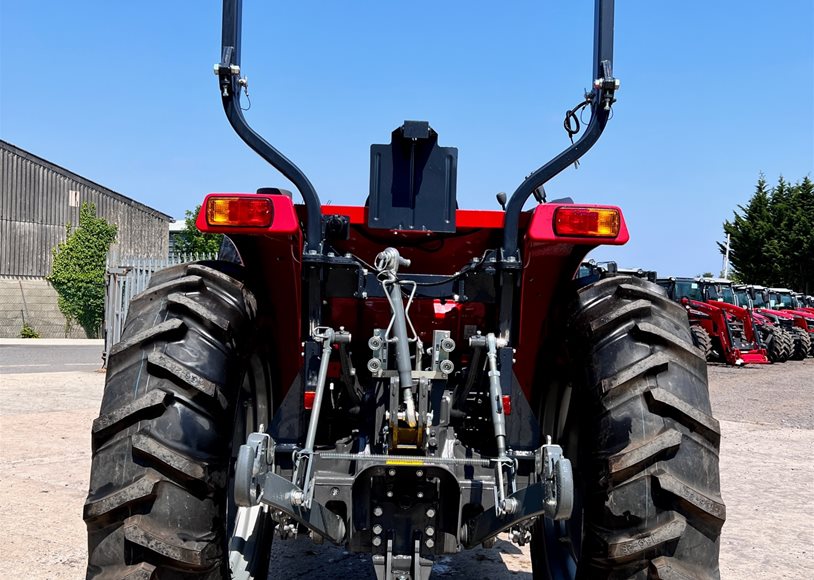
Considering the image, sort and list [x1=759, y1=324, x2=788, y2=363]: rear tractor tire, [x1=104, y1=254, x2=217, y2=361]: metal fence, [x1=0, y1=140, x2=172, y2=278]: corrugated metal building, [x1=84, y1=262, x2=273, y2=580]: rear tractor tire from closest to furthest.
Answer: [x1=84, y1=262, x2=273, y2=580]: rear tractor tire
[x1=104, y1=254, x2=217, y2=361]: metal fence
[x1=759, y1=324, x2=788, y2=363]: rear tractor tire
[x1=0, y1=140, x2=172, y2=278]: corrugated metal building

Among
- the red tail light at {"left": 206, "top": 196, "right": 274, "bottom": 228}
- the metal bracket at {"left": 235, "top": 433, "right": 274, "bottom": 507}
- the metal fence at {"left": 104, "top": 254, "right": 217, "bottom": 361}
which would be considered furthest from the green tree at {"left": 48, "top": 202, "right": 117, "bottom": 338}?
the metal bracket at {"left": 235, "top": 433, "right": 274, "bottom": 507}

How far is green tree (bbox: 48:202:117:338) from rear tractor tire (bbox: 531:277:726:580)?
2905 centimetres

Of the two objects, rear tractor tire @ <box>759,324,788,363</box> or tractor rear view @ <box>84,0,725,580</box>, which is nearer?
tractor rear view @ <box>84,0,725,580</box>

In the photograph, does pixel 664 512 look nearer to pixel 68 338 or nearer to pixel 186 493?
pixel 186 493

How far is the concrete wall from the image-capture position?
28.5 meters

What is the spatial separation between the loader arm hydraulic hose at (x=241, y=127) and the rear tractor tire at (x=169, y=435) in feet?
1.29

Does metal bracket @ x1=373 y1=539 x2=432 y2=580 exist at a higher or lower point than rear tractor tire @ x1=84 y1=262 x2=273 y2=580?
lower

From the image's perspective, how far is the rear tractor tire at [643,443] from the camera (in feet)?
8.13

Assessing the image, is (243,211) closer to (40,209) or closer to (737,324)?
(737,324)

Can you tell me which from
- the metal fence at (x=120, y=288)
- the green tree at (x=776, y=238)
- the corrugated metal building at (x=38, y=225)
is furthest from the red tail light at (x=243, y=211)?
the green tree at (x=776, y=238)

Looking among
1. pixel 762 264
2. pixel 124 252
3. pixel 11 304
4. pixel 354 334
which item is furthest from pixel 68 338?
pixel 762 264

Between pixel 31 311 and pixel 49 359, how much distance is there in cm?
1336

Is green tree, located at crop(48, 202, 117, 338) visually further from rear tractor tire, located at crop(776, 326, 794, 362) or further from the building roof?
rear tractor tire, located at crop(776, 326, 794, 362)

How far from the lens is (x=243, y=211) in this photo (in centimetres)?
278
